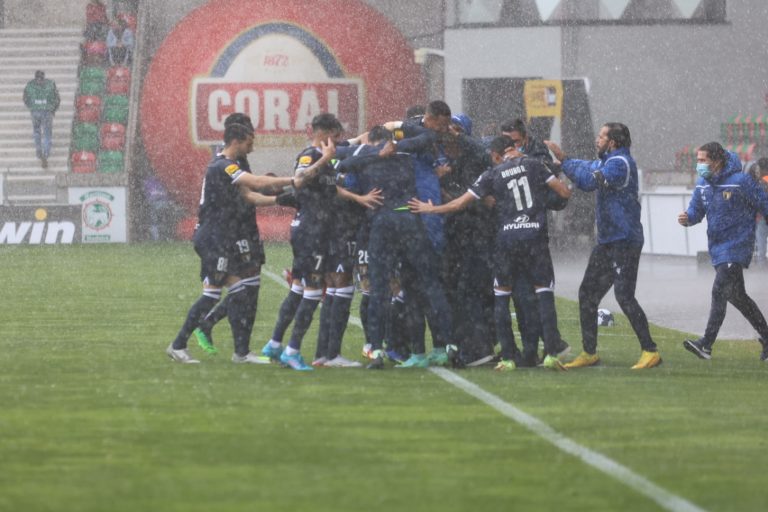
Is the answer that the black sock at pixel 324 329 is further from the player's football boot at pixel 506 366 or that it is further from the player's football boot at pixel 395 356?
the player's football boot at pixel 506 366

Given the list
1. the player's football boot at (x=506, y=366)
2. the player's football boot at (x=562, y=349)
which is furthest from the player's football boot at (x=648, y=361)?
the player's football boot at (x=506, y=366)

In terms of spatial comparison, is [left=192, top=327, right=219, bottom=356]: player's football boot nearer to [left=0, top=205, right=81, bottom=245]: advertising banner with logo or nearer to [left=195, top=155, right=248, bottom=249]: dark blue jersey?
[left=195, top=155, right=248, bottom=249]: dark blue jersey

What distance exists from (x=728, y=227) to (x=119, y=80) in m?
33.3

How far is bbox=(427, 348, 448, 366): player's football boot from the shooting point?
13.9 metres

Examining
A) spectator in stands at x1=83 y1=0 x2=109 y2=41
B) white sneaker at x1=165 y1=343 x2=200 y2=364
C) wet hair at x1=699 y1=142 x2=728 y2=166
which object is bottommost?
white sneaker at x1=165 y1=343 x2=200 y2=364

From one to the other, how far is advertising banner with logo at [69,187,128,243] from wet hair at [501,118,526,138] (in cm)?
2669

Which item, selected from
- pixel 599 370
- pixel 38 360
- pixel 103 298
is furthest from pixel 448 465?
pixel 103 298

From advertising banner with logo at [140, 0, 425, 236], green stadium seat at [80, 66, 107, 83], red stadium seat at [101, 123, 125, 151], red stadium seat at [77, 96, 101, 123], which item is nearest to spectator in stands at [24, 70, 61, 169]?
red stadium seat at [77, 96, 101, 123]

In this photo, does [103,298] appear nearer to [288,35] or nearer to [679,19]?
[288,35]

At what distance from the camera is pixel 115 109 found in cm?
4581

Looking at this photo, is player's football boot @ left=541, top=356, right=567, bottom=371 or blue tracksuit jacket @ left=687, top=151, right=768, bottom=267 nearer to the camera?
player's football boot @ left=541, top=356, right=567, bottom=371

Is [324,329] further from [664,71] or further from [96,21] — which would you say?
[96,21]

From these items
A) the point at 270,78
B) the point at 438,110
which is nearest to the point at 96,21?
the point at 270,78

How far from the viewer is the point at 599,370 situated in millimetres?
13875
